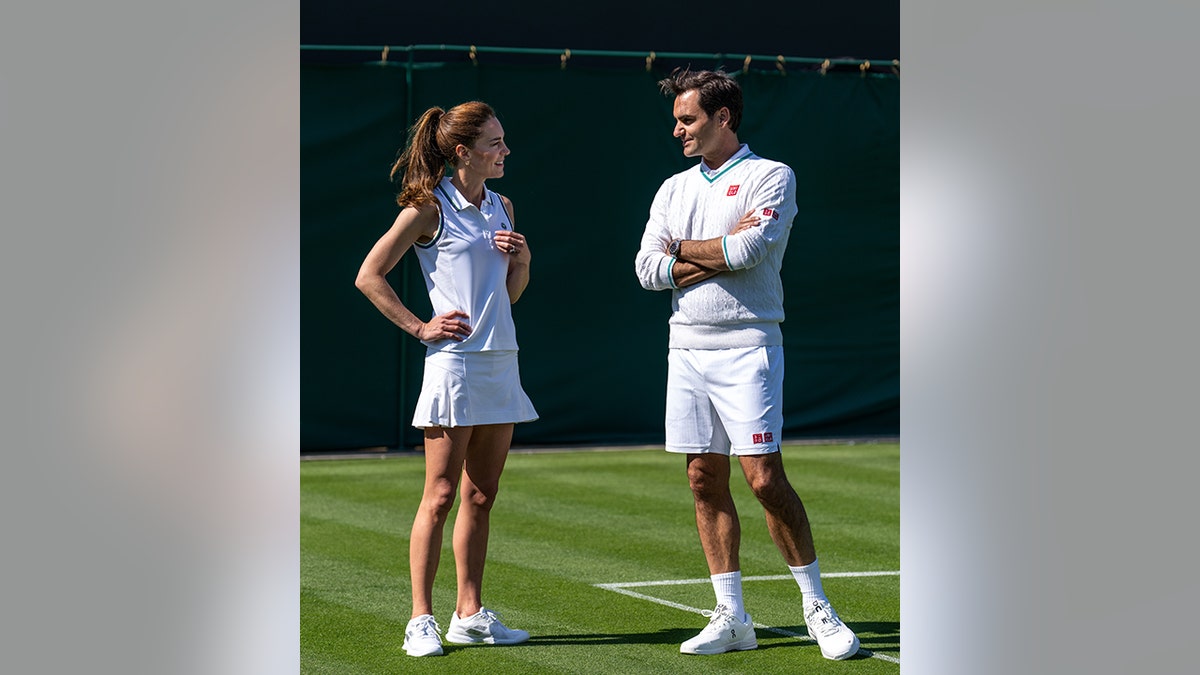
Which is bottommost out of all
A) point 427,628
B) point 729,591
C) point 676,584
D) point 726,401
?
point 676,584

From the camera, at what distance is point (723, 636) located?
5680 millimetres

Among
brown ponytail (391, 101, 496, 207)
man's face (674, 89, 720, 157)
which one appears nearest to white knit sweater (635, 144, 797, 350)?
man's face (674, 89, 720, 157)

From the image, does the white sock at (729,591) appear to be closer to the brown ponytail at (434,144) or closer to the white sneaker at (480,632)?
the white sneaker at (480,632)

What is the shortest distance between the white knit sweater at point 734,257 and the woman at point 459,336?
0.59m

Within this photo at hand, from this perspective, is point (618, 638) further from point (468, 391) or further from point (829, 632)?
point (468, 391)

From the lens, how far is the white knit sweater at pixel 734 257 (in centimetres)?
557

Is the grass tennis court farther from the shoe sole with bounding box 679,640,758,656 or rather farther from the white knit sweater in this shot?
the white knit sweater

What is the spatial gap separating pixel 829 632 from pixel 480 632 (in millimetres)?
1277

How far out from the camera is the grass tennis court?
565 cm

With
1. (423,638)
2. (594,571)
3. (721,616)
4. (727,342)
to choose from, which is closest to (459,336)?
(727,342)
